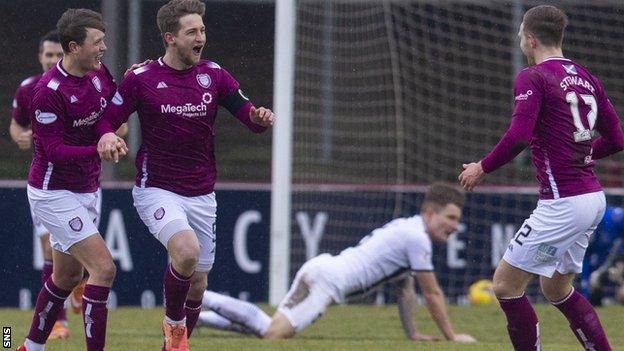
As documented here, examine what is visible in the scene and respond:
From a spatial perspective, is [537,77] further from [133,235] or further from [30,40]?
[30,40]

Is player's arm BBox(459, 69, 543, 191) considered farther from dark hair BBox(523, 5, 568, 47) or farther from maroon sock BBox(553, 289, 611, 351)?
maroon sock BBox(553, 289, 611, 351)

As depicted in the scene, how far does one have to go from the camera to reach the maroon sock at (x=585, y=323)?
6926mm

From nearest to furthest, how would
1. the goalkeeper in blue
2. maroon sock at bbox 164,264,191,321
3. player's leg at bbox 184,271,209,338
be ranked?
maroon sock at bbox 164,264,191,321 → player's leg at bbox 184,271,209,338 → the goalkeeper in blue

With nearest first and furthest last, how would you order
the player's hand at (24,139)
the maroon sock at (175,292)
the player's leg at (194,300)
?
the maroon sock at (175,292)
the player's leg at (194,300)
the player's hand at (24,139)

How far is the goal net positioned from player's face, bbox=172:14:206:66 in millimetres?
Answer: 5720

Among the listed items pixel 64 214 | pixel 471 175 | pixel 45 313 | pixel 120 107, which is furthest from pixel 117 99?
pixel 471 175

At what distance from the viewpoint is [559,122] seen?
666cm

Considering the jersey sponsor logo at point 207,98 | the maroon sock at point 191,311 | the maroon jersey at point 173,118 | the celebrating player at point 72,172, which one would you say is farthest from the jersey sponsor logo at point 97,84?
the maroon sock at point 191,311

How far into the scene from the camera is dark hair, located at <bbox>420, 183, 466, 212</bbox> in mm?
9344

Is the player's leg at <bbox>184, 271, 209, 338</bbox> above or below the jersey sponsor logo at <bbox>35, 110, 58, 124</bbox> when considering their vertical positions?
below

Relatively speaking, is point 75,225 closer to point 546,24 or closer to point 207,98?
point 207,98

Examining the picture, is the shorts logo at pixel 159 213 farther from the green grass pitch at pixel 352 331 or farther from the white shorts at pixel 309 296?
the white shorts at pixel 309 296

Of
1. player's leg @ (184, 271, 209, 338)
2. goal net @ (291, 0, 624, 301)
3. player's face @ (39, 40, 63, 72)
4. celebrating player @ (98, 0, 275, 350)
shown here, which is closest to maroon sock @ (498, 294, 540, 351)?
celebrating player @ (98, 0, 275, 350)

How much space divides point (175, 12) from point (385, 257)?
9.35 feet
